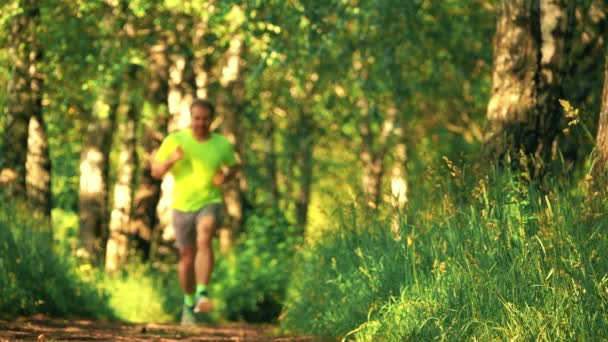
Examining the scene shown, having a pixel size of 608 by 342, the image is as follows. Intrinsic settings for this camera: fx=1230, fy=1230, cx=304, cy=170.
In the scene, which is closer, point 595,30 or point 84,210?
point 595,30

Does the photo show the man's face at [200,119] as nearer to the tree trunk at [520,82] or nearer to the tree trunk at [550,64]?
the tree trunk at [520,82]

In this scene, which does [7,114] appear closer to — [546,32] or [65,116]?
[546,32]

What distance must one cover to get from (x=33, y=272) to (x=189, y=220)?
155 centimetres

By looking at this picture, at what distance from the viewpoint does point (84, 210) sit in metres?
20.4

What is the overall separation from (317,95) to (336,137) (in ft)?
39.7

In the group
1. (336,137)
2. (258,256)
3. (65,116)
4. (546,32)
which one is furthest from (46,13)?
(336,137)

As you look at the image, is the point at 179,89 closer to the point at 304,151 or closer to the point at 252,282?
the point at 252,282

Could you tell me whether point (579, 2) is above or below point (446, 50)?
below

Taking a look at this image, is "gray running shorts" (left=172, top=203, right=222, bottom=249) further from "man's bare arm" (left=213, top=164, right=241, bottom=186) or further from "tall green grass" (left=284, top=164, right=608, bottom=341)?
"tall green grass" (left=284, top=164, right=608, bottom=341)

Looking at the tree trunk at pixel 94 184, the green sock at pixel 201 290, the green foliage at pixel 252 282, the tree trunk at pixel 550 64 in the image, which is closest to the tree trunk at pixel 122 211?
the tree trunk at pixel 94 184

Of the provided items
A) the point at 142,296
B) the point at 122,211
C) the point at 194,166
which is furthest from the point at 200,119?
the point at 122,211

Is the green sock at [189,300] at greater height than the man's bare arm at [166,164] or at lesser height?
lesser

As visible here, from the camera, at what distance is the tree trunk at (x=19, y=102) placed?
609 inches

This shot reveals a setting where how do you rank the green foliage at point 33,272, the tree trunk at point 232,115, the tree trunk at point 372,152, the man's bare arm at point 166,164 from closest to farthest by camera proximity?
the green foliage at point 33,272
the man's bare arm at point 166,164
the tree trunk at point 232,115
the tree trunk at point 372,152
